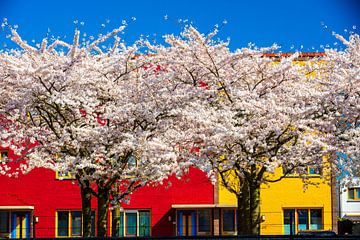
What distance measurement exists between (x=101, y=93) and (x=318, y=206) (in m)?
14.0

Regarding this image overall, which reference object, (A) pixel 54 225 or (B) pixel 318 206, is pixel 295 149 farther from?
(A) pixel 54 225

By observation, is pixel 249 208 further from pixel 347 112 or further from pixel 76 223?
pixel 76 223

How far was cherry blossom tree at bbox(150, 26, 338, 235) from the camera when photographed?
22.0 meters

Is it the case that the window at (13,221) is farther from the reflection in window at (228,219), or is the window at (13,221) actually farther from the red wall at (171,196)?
the reflection in window at (228,219)

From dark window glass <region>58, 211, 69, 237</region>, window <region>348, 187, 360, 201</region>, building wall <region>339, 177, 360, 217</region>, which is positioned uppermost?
window <region>348, 187, 360, 201</region>

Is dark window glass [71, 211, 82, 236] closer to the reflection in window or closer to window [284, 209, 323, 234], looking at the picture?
the reflection in window

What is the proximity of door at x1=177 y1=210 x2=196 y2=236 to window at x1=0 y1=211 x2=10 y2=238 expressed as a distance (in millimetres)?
7851

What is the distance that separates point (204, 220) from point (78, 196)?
6.01 m

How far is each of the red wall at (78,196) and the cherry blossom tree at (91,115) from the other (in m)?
9.09

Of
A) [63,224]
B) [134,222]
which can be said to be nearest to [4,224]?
[63,224]

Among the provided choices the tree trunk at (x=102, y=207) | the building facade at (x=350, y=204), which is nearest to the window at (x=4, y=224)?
the tree trunk at (x=102, y=207)

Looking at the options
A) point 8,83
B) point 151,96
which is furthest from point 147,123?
point 8,83

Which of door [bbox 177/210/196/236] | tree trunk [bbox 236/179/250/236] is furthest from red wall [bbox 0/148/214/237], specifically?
tree trunk [bbox 236/179/250/236]

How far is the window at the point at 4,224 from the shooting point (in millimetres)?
33125
